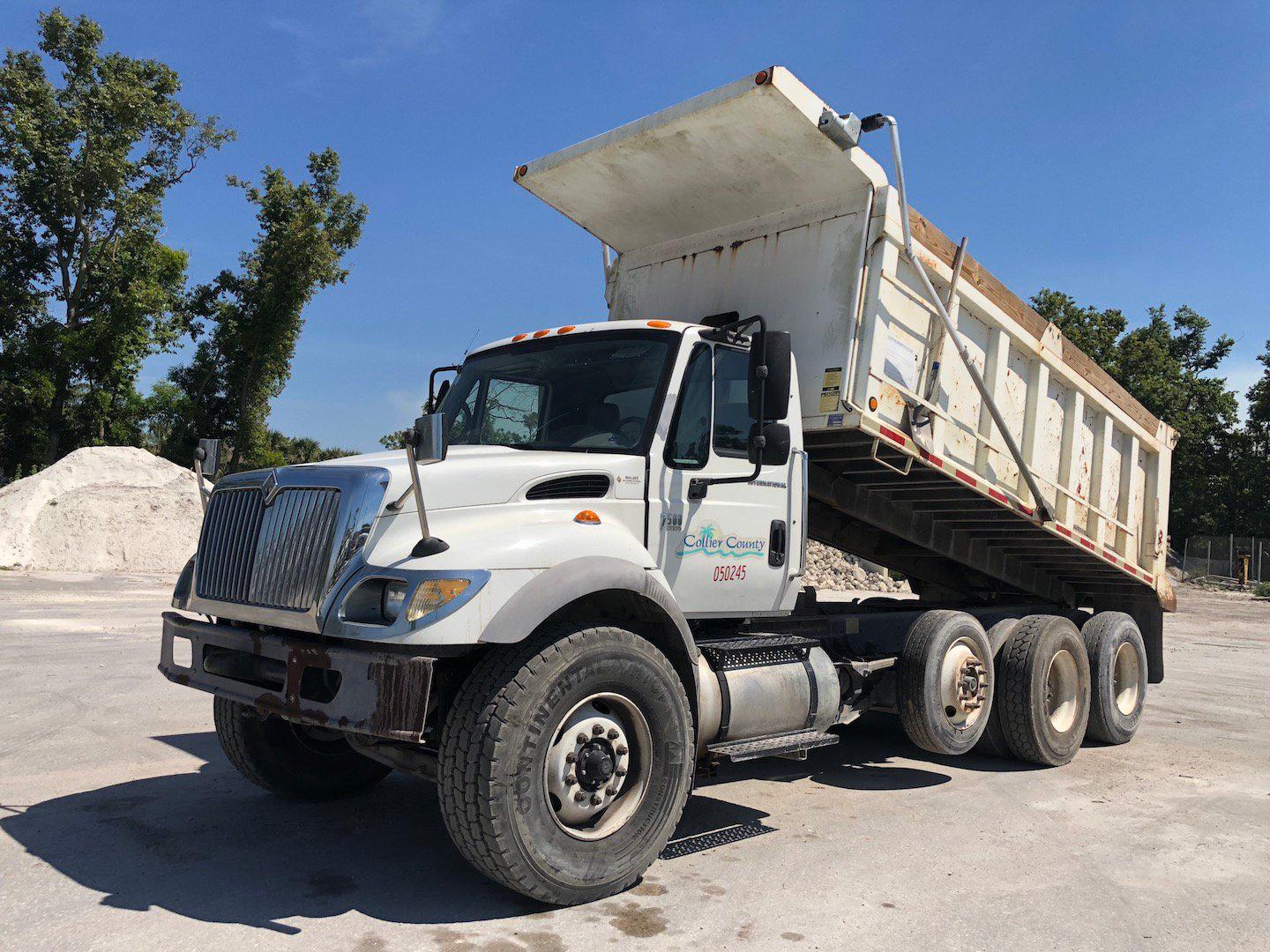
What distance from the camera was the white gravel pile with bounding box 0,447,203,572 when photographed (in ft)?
73.2

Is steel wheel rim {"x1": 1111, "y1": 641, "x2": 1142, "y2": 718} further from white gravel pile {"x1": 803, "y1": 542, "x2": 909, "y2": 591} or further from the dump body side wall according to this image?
white gravel pile {"x1": 803, "y1": 542, "x2": 909, "y2": 591}

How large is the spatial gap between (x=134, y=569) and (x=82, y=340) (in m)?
10.4

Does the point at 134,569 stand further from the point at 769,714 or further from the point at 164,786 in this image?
the point at 769,714

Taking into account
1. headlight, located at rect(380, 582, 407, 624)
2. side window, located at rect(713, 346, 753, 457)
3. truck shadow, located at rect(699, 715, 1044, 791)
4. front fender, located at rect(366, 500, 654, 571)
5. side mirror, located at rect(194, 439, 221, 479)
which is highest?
side window, located at rect(713, 346, 753, 457)

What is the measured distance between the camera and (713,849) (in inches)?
193

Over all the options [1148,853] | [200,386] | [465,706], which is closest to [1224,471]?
[200,386]

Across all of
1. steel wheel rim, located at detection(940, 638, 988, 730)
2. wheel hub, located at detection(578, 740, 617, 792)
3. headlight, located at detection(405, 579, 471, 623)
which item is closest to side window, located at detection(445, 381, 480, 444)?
headlight, located at detection(405, 579, 471, 623)

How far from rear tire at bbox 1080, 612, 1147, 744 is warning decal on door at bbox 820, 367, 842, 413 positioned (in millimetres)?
3789

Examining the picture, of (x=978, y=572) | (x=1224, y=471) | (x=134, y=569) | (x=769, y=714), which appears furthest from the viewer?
(x=1224, y=471)

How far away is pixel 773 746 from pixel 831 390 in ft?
7.02

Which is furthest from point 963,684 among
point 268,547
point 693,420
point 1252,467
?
point 1252,467

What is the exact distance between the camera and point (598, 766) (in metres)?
4.19

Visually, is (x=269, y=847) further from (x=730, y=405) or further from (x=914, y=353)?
(x=914, y=353)

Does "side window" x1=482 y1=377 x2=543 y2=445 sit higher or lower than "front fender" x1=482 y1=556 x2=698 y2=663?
higher
